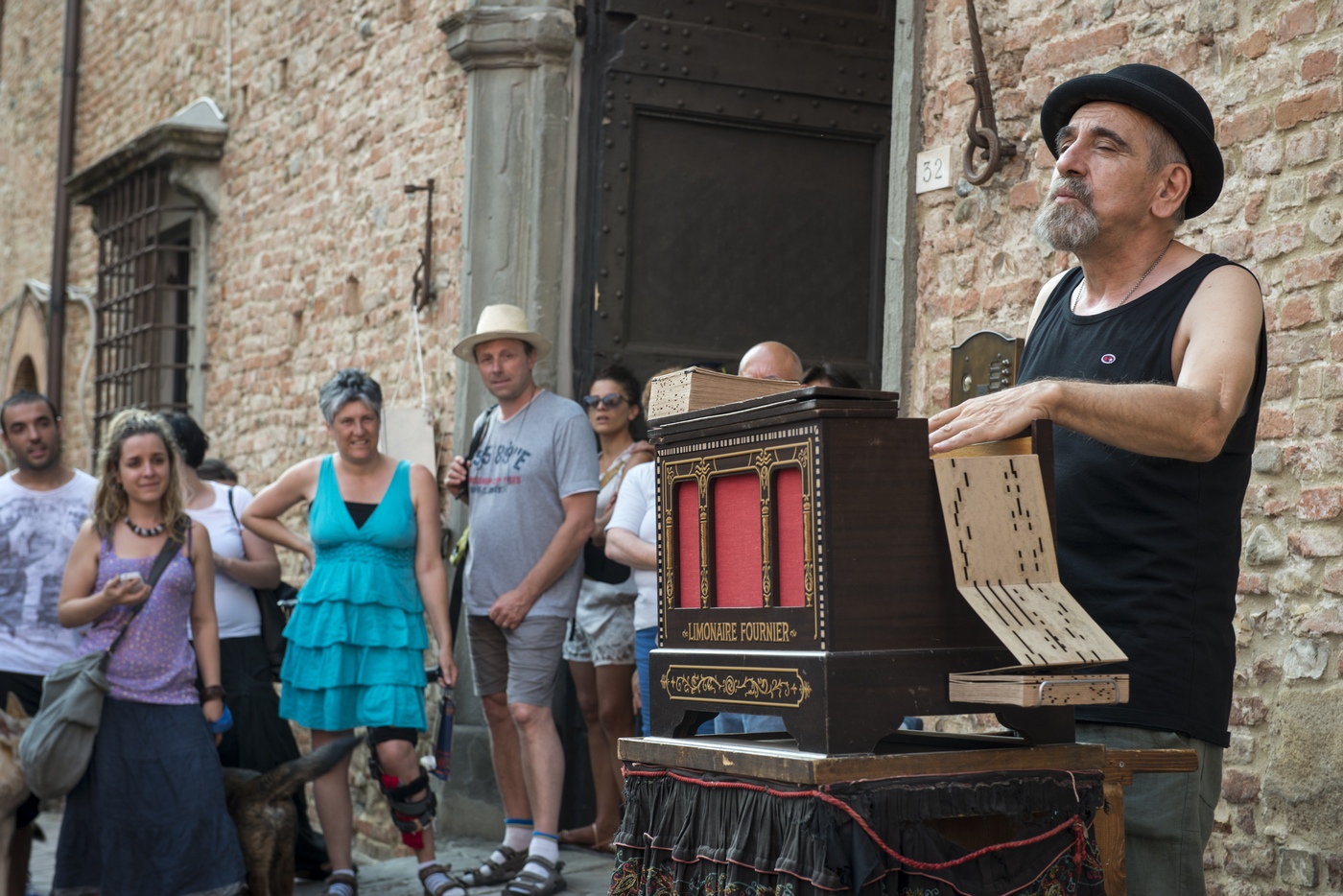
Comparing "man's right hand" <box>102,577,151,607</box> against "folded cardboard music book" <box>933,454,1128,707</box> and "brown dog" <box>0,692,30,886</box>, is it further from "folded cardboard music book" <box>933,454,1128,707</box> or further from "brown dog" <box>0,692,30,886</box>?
"folded cardboard music book" <box>933,454,1128,707</box>

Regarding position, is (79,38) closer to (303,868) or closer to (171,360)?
(171,360)

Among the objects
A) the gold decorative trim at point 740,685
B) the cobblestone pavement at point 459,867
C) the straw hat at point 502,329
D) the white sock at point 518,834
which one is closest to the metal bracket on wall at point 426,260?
the straw hat at point 502,329

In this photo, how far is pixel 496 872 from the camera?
5.43 metres

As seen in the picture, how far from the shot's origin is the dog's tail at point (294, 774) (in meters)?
5.20

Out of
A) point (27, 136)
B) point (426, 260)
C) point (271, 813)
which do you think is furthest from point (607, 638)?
point (27, 136)

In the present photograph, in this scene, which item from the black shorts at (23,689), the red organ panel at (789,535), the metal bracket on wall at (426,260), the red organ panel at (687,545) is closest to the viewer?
the red organ panel at (789,535)

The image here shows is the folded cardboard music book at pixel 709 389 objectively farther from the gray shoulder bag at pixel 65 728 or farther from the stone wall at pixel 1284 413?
the gray shoulder bag at pixel 65 728

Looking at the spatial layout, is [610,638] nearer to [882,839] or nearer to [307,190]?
[882,839]

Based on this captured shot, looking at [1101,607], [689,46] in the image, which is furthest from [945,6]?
[1101,607]

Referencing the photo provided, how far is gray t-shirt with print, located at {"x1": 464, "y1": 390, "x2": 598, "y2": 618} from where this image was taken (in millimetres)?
5500

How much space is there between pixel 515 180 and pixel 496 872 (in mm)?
2970

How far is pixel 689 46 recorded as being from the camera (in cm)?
702

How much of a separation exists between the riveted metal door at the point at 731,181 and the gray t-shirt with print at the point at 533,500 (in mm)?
1217

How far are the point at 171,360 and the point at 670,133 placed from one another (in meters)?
5.07
